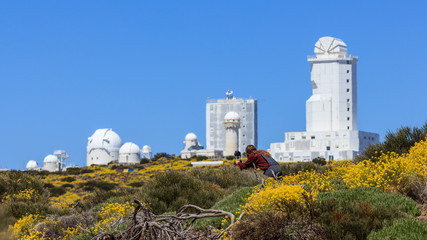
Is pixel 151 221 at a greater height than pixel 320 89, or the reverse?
pixel 320 89

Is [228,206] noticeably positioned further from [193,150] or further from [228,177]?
[193,150]

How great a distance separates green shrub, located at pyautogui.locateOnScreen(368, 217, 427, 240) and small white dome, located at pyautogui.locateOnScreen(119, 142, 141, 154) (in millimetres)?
92917

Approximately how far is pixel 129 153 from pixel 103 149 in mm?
8349

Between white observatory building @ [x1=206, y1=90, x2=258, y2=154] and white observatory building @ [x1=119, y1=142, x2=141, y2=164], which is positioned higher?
white observatory building @ [x1=206, y1=90, x2=258, y2=154]

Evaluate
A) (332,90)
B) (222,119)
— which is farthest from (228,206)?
(222,119)

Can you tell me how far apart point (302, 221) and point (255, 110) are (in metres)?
131

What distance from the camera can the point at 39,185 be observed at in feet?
80.1

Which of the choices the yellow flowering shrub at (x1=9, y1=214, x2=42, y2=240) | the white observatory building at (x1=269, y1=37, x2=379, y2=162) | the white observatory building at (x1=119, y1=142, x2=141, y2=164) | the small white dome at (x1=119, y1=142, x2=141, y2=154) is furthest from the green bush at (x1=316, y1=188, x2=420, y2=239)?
the small white dome at (x1=119, y1=142, x2=141, y2=154)

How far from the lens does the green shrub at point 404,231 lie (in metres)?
9.41

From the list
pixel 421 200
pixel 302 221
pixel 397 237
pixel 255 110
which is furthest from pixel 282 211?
pixel 255 110

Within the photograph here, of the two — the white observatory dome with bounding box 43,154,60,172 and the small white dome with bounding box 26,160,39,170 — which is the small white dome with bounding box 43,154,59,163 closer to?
the white observatory dome with bounding box 43,154,60,172

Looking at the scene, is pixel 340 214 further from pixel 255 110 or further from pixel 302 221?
pixel 255 110

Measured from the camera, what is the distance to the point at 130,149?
10206cm

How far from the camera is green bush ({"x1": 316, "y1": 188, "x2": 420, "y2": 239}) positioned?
1011cm
